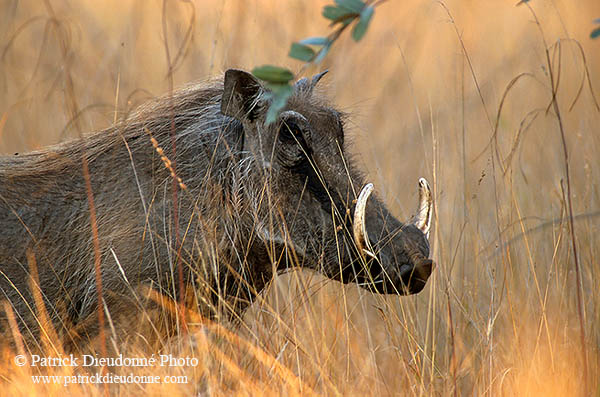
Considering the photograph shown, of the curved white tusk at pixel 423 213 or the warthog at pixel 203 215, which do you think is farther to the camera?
the curved white tusk at pixel 423 213

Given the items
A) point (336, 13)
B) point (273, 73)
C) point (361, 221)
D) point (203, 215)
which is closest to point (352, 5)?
point (336, 13)

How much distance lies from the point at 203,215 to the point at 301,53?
149cm

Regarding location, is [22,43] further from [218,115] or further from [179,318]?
[179,318]

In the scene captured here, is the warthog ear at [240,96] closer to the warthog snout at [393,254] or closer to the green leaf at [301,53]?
the warthog snout at [393,254]

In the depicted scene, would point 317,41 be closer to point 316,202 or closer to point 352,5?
point 352,5

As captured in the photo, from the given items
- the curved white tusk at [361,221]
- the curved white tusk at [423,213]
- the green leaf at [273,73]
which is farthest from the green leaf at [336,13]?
the curved white tusk at [423,213]

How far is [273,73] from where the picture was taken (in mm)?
1519

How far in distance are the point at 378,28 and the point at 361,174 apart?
423cm

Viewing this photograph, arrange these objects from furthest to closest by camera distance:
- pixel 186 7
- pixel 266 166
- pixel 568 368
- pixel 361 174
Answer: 1. pixel 186 7
2. pixel 361 174
3. pixel 266 166
4. pixel 568 368

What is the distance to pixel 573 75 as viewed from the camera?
21.4 ft

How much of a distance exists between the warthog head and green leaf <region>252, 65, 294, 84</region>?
121 centimetres

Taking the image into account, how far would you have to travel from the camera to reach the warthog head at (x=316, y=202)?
2.76 meters

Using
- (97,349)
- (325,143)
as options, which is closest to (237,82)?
(325,143)

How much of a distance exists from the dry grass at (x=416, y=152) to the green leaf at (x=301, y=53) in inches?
45.7
